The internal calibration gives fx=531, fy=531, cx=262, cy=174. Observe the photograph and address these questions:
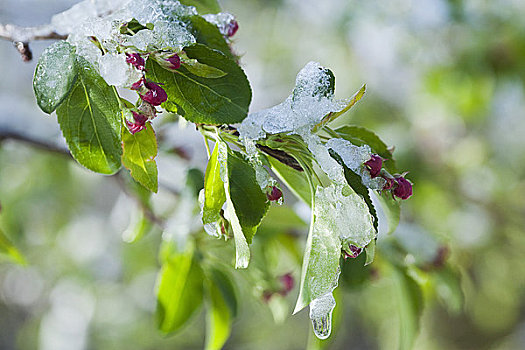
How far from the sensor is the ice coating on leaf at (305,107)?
353 mm

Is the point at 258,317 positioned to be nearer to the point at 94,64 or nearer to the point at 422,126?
the point at 422,126

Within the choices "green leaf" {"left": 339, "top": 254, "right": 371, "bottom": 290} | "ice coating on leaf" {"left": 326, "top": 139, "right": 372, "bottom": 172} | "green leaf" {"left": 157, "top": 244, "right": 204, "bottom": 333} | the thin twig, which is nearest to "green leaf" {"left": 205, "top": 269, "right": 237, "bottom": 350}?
"green leaf" {"left": 157, "top": 244, "right": 204, "bottom": 333}

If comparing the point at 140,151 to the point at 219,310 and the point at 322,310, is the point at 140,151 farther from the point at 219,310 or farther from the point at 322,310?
the point at 219,310

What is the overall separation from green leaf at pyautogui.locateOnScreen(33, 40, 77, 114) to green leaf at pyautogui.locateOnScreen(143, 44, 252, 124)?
5 centimetres

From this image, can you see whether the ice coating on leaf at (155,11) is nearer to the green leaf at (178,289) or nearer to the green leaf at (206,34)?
the green leaf at (206,34)

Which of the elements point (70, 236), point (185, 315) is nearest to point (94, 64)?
point (185, 315)

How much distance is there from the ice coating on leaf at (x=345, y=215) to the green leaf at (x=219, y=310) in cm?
37

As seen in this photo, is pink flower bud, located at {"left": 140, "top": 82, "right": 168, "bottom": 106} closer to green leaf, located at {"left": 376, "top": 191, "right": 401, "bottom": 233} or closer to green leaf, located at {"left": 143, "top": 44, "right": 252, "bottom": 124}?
green leaf, located at {"left": 143, "top": 44, "right": 252, "bottom": 124}

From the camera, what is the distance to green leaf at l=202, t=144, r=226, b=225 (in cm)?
36

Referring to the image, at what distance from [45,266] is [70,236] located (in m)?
0.41

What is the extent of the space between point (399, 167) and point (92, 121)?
1251 mm

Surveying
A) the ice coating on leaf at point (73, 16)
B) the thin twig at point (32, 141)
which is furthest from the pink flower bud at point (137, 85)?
the thin twig at point (32, 141)

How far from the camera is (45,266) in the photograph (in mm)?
2162

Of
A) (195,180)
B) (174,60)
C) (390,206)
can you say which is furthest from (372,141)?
(195,180)
